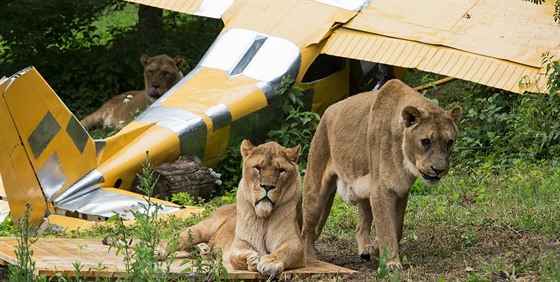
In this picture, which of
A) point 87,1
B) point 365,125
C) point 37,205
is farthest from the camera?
point 87,1

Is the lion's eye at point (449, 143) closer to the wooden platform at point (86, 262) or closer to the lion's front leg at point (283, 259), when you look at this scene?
the wooden platform at point (86, 262)

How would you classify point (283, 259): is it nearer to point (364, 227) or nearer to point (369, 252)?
point (369, 252)

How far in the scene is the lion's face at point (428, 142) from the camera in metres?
8.93

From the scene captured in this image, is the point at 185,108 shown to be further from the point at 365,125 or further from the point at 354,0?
the point at 365,125

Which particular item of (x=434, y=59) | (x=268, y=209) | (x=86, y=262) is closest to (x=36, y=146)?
(x=86, y=262)

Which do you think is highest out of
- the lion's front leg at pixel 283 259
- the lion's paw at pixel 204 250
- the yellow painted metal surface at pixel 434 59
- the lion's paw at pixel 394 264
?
the lion's front leg at pixel 283 259

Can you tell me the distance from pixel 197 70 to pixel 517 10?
3925mm

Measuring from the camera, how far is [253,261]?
892 cm

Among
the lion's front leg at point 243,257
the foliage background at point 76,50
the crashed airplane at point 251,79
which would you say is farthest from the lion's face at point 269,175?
the foliage background at point 76,50

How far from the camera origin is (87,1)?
66.7ft

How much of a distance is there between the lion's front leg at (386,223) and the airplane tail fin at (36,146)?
13.4ft

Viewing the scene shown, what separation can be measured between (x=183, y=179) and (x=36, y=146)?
219 centimetres

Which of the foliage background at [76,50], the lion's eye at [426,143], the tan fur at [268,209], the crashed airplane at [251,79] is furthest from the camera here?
the foliage background at [76,50]

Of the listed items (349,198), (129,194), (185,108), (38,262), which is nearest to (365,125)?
(349,198)
